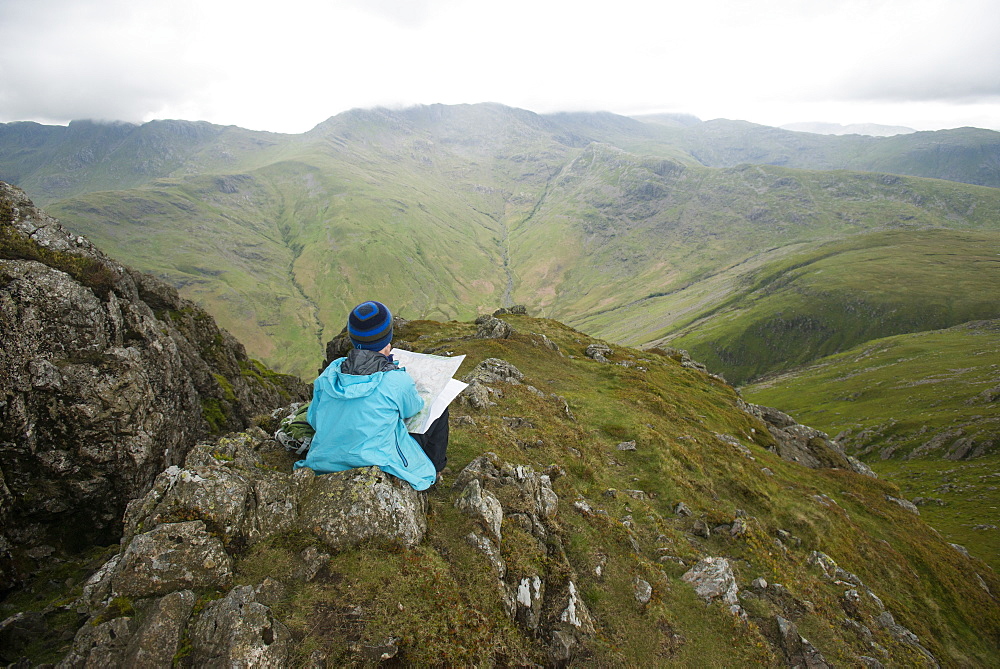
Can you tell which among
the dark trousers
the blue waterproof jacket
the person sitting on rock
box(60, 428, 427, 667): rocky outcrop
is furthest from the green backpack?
the dark trousers

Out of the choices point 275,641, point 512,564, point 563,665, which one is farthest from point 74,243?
point 563,665

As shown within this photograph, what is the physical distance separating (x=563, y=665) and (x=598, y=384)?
111 feet

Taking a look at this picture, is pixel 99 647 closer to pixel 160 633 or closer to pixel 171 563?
pixel 160 633

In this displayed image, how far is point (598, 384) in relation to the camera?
4219 cm

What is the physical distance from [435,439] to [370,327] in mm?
3668

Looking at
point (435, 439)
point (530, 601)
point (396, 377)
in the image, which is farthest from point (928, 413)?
point (396, 377)

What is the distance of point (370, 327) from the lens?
10.5 m

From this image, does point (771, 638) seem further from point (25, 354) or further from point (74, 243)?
point (74, 243)

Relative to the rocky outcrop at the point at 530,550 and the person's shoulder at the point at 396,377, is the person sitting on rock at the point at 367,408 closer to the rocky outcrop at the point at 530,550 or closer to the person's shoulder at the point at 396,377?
the person's shoulder at the point at 396,377

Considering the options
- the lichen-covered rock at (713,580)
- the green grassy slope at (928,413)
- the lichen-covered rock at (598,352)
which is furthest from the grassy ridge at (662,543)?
the green grassy slope at (928,413)

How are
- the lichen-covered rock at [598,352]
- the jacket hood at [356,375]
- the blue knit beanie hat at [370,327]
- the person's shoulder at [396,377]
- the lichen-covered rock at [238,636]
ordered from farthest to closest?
the lichen-covered rock at [598,352] < the blue knit beanie hat at [370,327] < the person's shoulder at [396,377] < the jacket hood at [356,375] < the lichen-covered rock at [238,636]

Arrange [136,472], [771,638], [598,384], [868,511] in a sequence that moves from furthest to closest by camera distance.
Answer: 1. [598,384]
2. [868,511]
3. [136,472]
4. [771,638]

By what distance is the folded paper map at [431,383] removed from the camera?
35.7 ft

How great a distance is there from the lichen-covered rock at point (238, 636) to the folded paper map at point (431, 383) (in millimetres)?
4685
